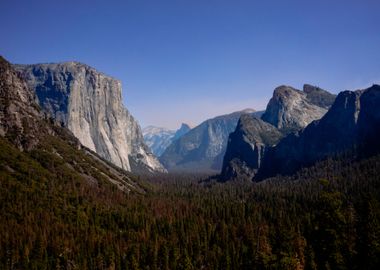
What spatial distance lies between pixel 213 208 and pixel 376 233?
374ft

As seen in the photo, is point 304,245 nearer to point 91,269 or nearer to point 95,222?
point 91,269

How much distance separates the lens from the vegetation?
3182 inches

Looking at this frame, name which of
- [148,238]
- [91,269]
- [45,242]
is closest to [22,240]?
[45,242]

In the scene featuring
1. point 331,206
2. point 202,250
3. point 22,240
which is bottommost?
point 202,250

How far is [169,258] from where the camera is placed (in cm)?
12225

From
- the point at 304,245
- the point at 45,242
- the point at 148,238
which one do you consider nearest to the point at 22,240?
the point at 45,242

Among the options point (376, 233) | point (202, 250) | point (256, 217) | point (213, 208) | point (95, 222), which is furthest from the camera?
point (213, 208)

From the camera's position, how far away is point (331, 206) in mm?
70375

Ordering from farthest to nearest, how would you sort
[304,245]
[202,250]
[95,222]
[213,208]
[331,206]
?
[213,208] < [95,222] < [202,250] < [304,245] < [331,206]

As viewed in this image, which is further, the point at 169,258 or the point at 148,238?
the point at 148,238

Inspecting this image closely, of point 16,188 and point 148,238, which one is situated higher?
point 16,188

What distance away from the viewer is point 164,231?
15438 centimetres

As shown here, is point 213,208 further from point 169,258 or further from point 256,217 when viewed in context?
point 169,258

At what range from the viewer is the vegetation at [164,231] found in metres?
80.8
